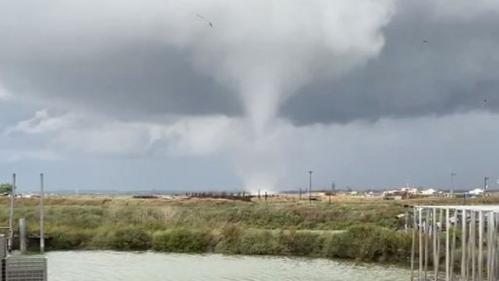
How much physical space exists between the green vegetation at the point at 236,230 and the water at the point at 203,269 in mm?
2855

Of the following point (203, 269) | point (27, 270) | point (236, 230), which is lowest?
point (203, 269)

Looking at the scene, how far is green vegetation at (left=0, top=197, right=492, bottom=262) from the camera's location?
4941 cm

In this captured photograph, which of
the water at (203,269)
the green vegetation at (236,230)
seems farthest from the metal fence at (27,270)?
the green vegetation at (236,230)

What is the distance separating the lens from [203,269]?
42.3 meters

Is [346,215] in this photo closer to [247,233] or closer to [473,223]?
[247,233]

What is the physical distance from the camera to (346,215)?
70750 millimetres

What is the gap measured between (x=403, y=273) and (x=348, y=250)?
8.47 m

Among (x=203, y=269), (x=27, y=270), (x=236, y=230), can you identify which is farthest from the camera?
(x=236, y=230)

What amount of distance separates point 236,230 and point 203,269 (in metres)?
13.1

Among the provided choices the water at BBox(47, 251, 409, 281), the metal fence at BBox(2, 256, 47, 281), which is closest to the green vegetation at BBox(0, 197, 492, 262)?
the water at BBox(47, 251, 409, 281)

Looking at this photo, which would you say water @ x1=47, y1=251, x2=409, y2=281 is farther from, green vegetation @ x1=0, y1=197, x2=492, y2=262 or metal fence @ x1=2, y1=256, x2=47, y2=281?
metal fence @ x1=2, y1=256, x2=47, y2=281

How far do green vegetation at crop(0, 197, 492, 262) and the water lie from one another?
285cm

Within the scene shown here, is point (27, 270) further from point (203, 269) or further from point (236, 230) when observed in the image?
point (236, 230)

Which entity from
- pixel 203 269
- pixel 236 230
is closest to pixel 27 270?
pixel 203 269
